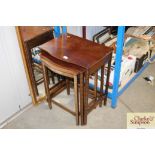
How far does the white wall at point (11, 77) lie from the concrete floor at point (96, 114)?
0.43ft

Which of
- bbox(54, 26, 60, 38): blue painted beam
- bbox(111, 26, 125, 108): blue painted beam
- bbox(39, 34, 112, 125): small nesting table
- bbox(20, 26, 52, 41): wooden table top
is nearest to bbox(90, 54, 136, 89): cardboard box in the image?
bbox(111, 26, 125, 108): blue painted beam

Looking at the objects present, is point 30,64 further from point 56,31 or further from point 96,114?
point 96,114

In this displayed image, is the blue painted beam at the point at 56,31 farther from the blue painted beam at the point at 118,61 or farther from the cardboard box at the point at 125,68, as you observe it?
the blue painted beam at the point at 118,61

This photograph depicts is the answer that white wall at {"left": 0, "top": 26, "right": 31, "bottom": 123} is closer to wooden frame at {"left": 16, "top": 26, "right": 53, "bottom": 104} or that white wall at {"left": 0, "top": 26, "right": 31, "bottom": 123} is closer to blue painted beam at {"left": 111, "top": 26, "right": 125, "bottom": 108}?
wooden frame at {"left": 16, "top": 26, "right": 53, "bottom": 104}

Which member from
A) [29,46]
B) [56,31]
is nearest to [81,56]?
[29,46]

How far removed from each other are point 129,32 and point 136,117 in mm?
1107

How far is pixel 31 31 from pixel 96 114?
1.06 m

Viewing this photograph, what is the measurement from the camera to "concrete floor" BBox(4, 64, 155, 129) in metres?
2.16

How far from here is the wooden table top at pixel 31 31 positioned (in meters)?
2.01

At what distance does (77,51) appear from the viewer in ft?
6.12

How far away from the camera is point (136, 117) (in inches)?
85.0

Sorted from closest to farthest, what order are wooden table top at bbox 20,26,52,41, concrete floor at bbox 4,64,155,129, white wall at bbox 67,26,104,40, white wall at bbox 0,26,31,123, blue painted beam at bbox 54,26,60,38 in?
white wall at bbox 0,26,31,123 → wooden table top at bbox 20,26,52,41 → concrete floor at bbox 4,64,155,129 → blue painted beam at bbox 54,26,60,38 → white wall at bbox 67,26,104,40

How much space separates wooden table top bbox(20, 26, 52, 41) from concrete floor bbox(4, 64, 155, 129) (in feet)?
2.57

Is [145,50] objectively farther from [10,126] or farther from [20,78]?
[10,126]
